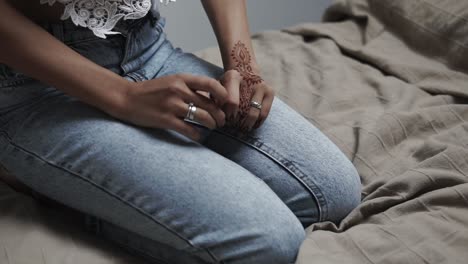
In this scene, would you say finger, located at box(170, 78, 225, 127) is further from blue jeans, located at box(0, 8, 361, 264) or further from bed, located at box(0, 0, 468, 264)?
bed, located at box(0, 0, 468, 264)

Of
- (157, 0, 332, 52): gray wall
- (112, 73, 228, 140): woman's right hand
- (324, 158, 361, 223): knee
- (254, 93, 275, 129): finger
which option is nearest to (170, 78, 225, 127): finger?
(112, 73, 228, 140): woman's right hand

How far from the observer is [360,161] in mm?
1196

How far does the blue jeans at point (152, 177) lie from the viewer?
884 mm

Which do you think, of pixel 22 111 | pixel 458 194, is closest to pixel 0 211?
pixel 22 111

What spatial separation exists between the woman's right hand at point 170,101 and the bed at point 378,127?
21 cm

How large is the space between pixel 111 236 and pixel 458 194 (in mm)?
549

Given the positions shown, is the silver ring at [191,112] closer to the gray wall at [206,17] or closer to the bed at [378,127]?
the bed at [378,127]

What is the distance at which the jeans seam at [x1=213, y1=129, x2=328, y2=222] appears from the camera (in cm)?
103

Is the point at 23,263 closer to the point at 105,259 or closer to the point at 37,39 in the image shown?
the point at 105,259

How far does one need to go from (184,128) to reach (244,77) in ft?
0.57

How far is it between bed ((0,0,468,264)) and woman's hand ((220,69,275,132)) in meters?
0.20

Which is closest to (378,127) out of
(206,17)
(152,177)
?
(152,177)

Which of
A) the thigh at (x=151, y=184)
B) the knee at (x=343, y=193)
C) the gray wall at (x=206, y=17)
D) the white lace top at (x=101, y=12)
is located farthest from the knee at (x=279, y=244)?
the gray wall at (x=206, y=17)

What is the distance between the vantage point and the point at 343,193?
104cm
